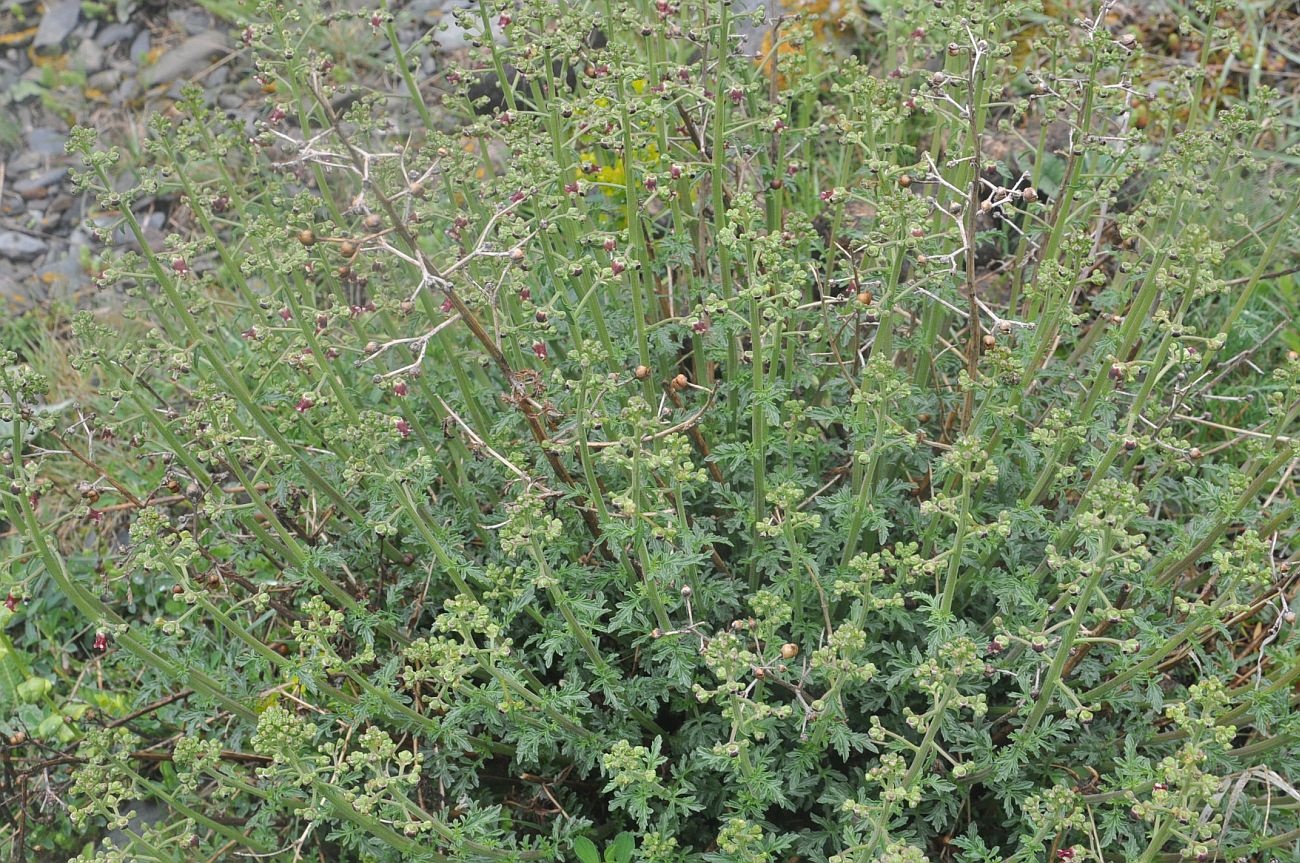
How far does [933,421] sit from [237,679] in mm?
2929

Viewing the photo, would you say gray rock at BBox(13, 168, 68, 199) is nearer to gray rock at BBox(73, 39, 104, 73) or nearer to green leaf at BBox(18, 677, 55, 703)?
gray rock at BBox(73, 39, 104, 73)

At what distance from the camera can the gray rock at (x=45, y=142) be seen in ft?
29.7

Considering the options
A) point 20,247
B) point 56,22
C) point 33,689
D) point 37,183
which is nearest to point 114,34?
point 56,22

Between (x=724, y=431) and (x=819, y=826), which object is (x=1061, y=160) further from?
(x=819, y=826)

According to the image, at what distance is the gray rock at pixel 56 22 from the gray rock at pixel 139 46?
24.2 inches

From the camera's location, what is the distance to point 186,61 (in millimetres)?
9156

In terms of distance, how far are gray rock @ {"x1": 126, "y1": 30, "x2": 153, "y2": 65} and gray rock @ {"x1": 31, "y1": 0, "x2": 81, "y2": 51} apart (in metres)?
0.61

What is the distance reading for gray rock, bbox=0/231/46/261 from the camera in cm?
837

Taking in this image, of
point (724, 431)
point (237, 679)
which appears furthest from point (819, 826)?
point (237, 679)

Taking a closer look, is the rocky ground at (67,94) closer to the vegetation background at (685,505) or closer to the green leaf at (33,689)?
the green leaf at (33,689)

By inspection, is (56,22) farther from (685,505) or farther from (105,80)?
(685,505)

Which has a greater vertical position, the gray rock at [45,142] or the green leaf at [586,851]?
the green leaf at [586,851]

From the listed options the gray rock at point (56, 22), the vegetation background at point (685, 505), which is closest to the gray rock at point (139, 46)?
the gray rock at point (56, 22)

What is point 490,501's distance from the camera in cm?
446
